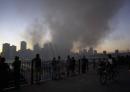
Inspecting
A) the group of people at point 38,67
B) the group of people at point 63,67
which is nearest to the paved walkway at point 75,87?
the group of people at point 38,67

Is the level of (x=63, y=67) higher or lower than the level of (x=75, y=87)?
higher

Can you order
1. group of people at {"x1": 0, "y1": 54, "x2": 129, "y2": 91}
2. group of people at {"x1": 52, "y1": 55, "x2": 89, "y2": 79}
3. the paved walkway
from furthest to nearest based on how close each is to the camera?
1. group of people at {"x1": 52, "y1": 55, "x2": 89, "y2": 79}
2. the paved walkway
3. group of people at {"x1": 0, "y1": 54, "x2": 129, "y2": 91}

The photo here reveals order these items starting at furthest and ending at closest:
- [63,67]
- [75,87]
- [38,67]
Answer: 1. [63,67]
2. [38,67]
3. [75,87]

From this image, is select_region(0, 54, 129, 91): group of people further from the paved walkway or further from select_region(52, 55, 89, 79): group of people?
the paved walkway

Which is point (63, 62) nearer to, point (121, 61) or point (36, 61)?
point (36, 61)

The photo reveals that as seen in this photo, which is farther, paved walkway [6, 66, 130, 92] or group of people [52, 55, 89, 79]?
group of people [52, 55, 89, 79]

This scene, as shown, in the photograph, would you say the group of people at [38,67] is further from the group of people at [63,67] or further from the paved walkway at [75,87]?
the paved walkway at [75,87]

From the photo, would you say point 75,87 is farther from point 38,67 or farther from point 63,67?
point 63,67

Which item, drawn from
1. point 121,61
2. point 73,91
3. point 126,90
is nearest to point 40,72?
point 73,91

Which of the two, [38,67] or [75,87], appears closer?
[75,87]

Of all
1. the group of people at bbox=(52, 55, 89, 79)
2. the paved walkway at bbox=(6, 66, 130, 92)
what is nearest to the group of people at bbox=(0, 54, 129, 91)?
the group of people at bbox=(52, 55, 89, 79)

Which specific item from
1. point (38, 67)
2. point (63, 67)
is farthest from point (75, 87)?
point (63, 67)

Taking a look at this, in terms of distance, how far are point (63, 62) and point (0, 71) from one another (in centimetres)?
1428

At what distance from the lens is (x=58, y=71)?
23422 millimetres
